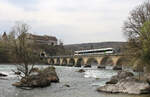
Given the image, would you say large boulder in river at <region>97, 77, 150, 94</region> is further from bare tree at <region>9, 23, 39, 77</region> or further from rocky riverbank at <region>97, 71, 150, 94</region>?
bare tree at <region>9, 23, 39, 77</region>

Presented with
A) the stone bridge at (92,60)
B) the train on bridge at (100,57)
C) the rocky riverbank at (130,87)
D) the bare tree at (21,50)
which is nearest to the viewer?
the rocky riverbank at (130,87)

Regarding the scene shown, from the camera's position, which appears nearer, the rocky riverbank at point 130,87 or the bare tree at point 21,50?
the rocky riverbank at point 130,87

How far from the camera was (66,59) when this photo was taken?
124625mm

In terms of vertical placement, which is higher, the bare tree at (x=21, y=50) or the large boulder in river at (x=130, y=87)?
the bare tree at (x=21, y=50)

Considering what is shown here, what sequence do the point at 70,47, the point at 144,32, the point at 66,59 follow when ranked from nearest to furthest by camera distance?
the point at 144,32 < the point at 66,59 < the point at 70,47

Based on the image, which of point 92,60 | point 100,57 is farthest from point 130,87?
point 92,60

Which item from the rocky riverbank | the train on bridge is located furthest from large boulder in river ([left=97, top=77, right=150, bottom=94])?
the train on bridge

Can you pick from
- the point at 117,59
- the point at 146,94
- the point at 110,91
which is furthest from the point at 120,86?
the point at 117,59

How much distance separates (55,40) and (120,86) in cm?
17095

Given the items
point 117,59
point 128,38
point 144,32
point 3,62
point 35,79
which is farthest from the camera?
point 3,62

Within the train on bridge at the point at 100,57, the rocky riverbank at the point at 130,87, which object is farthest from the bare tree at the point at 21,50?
the train on bridge at the point at 100,57

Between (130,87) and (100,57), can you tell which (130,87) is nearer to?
(130,87)

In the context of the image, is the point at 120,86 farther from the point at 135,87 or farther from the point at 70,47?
the point at 70,47

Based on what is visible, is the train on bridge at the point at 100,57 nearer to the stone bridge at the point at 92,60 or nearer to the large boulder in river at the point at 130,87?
the stone bridge at the point at 92,60
